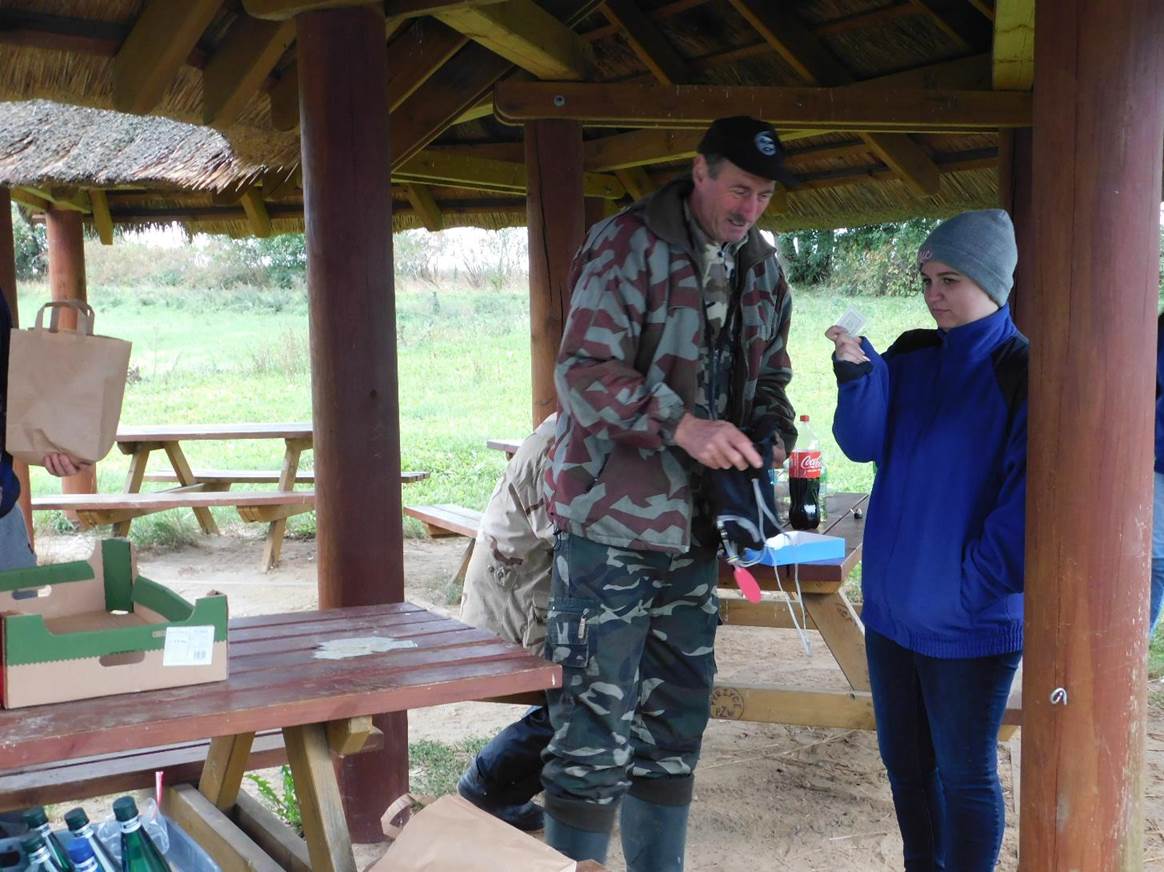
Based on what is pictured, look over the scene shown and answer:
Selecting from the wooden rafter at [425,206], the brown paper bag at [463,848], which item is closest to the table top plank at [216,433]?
the wooden rafter at [425,206]

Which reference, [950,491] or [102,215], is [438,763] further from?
[102,215]

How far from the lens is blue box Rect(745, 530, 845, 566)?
328cm

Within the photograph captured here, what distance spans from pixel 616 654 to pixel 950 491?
2.60 feet

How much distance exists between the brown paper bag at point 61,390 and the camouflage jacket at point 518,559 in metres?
1.06

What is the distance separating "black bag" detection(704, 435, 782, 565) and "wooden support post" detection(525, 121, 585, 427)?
2758 mm

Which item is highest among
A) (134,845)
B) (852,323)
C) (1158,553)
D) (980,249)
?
(980,249)

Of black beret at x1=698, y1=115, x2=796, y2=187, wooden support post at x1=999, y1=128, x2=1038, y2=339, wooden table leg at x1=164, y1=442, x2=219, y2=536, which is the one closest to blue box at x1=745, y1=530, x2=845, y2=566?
black beret at x1=698, y1=115, x2=796, y2=187

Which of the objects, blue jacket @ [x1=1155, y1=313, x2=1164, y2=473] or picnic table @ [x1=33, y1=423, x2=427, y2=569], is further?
picnic table @ [x1=33, y1=423, x2=427, y2=569]

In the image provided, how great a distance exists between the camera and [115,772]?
2.61 meters

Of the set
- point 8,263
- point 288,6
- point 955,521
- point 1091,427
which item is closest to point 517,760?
point 955,521

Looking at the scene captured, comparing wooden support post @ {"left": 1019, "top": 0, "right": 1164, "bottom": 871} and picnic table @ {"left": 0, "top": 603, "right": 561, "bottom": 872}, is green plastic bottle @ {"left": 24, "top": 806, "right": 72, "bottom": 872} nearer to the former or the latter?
picnic table @ {"left": 0, "top": 603, "right": 561, "bottom": 872}

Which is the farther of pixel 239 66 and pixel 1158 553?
pixel 239 66

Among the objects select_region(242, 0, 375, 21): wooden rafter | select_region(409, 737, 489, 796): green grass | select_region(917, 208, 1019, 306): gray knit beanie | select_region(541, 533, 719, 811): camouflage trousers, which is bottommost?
select_region(409, 737, 489, 796): green grass

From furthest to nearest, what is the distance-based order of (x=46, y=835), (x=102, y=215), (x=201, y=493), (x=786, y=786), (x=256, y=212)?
(x=102, y=215)
(x=256, y=212)
(x=201, y=493)
(x=786, y=786)
(x=46, y=835)
